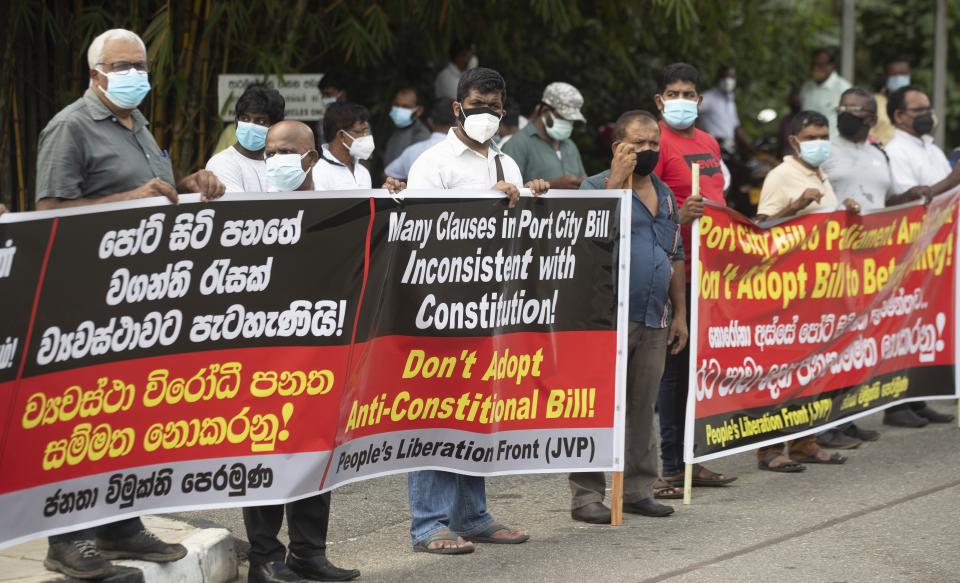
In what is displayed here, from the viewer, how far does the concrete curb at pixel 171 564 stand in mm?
5414

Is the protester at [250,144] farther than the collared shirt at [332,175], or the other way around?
the collared shirt at [332,175]

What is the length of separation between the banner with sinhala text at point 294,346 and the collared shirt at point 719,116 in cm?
823

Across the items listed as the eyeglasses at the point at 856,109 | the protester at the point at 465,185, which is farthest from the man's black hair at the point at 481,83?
the eyeglasses at the point at 856,109

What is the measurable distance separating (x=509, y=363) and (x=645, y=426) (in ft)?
3.03

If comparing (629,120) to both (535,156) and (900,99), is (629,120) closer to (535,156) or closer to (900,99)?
(535,156)

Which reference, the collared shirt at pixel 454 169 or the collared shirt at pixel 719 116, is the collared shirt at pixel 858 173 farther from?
the collared shirt at pixel 719 116

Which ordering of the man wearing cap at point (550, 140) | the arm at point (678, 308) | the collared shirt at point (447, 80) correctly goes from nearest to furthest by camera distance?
1. the arm at point (678, 308)
2. the man wearing cap at point (550, 140)
3. the collared shirt at point (447, 80)

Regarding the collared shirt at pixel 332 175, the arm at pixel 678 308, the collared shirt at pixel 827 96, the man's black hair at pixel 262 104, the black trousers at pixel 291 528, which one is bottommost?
the black trousers at pixel 291 528

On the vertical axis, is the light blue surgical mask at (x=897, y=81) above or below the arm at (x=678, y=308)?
above

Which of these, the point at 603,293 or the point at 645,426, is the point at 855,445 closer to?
the point at 645,426

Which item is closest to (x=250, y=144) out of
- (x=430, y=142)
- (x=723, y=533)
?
(x=723, y=533)

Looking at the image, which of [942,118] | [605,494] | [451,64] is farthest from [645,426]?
[942,118]

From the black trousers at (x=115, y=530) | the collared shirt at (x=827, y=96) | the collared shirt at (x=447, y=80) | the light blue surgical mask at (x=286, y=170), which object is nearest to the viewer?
the black trousers at (x=115, y=530)

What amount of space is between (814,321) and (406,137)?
4.32m
